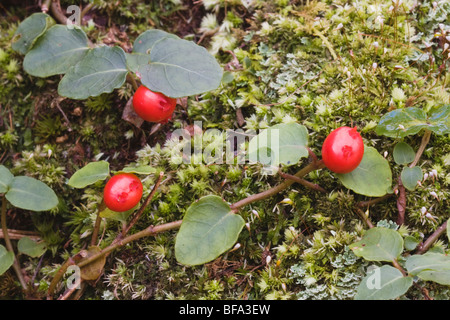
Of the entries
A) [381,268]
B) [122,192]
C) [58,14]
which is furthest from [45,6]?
[381,268]

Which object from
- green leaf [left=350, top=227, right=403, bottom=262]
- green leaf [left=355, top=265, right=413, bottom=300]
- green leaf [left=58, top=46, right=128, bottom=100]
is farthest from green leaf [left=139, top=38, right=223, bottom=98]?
green leaf [left=355, top=265, right=413, bottom=300]

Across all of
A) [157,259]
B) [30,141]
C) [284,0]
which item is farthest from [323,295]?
[30,141]

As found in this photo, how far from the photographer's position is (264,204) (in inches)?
82.3

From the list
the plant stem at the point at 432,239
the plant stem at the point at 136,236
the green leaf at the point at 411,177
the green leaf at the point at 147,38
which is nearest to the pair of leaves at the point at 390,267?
the plant stem at the point at 432,239

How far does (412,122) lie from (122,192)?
138 cm

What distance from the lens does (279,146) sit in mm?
1867

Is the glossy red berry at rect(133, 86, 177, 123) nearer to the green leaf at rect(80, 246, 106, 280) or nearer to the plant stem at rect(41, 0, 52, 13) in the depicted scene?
the green leaf at rect(80, 246, 106, 280)

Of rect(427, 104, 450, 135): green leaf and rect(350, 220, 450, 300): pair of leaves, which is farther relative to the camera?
rect(427, 104, 450, 135): green leaf

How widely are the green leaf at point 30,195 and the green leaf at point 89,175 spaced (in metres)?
0.20

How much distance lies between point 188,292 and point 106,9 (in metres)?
1.83

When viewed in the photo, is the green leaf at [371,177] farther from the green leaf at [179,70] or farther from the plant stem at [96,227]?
the plant stem at [96,227]

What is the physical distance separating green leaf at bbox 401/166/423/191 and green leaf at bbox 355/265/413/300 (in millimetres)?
417

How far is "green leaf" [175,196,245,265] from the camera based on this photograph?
69.0 inches

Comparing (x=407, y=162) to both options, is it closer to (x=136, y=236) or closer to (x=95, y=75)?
(x=136, y=236)
